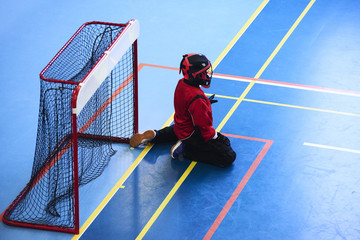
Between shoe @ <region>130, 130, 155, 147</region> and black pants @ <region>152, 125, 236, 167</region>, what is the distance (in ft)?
2.19

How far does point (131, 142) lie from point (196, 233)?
245 cm

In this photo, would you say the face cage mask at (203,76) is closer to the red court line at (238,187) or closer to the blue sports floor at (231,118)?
the blue sports floor at (231,118)

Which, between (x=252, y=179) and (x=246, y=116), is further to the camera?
(x=246, y=116)

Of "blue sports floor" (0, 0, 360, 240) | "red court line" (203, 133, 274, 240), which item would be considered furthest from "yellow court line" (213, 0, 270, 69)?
"red court line" (203, 133, 274, 240)

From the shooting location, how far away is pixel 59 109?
910 cm

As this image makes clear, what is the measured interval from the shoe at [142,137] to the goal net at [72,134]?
26 cm

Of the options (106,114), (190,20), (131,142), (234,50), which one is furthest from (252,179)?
(190,20)

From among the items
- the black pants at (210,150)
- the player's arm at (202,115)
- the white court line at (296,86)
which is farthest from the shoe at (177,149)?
the white court line at (296,86)

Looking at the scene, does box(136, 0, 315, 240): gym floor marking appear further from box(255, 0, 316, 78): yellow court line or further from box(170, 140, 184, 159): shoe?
box(170, 140, 184, 159): shoe

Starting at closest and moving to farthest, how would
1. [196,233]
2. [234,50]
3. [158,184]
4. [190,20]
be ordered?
[196,233] → [158,184] → [234,50] → [190,20]

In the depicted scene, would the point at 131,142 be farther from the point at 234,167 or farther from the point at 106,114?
the point at 234,167

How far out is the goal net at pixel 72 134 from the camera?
8336 mm

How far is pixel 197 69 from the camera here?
9312 millimetres

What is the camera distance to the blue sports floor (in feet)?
29.1
